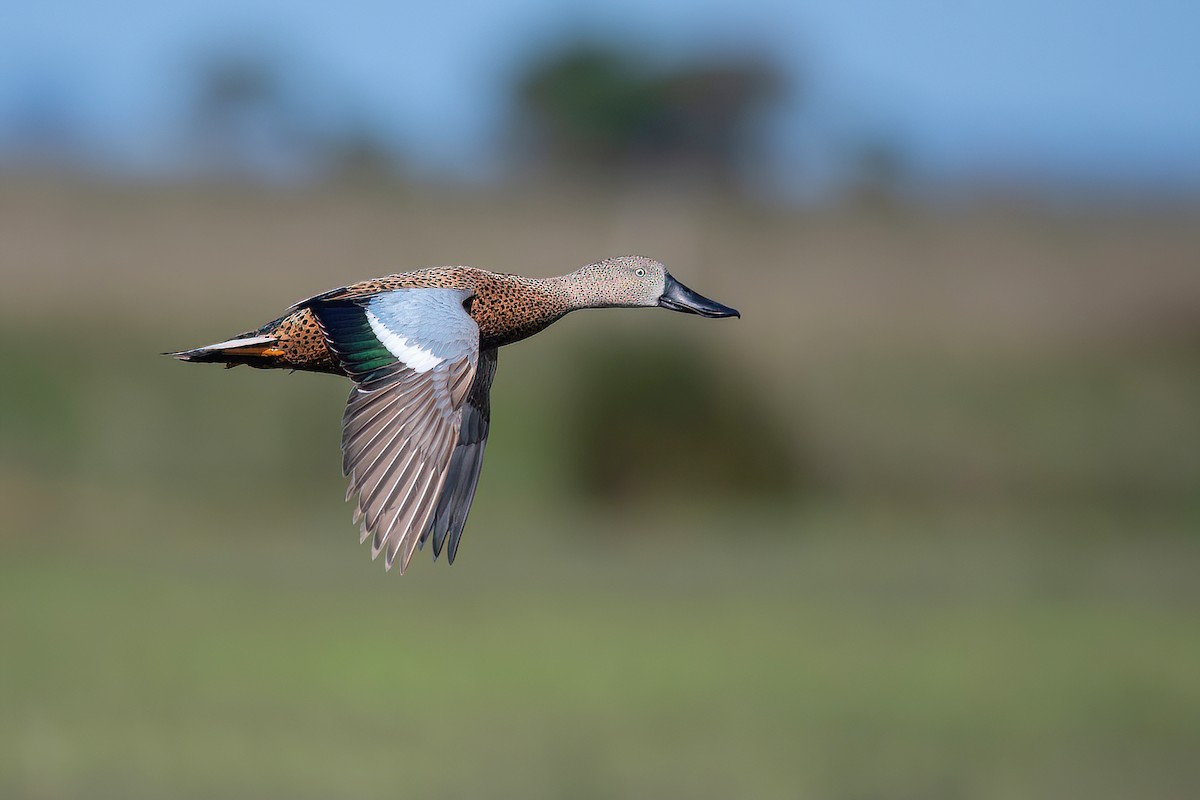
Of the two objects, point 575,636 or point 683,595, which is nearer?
point 575,636

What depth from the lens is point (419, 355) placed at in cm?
518

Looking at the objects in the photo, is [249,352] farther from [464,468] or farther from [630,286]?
[630,286]

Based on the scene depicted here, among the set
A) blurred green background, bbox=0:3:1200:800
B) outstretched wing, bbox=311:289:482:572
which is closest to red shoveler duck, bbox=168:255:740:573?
outstretched wing, bbox=311:289:482:572

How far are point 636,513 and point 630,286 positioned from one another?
615 inches

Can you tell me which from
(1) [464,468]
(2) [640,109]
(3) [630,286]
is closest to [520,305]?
(3) [630,286]

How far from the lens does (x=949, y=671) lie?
1616 cm

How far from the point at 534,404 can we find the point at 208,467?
343 centimetres

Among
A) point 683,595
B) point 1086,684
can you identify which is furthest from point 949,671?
point 683,595

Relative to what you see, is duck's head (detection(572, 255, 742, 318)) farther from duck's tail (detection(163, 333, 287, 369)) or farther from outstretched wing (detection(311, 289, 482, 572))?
duck's tail (detection(163, 333, 287, 369))

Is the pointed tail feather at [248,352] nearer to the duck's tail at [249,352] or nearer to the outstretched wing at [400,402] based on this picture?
the duck's tail at [249,352]

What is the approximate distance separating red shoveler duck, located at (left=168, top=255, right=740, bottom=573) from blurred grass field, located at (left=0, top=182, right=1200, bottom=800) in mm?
7331

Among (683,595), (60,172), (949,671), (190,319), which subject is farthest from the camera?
(60,172)

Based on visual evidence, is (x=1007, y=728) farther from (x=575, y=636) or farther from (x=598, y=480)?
(x=598, y=480)

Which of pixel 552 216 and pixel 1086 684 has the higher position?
pixel 552 216
